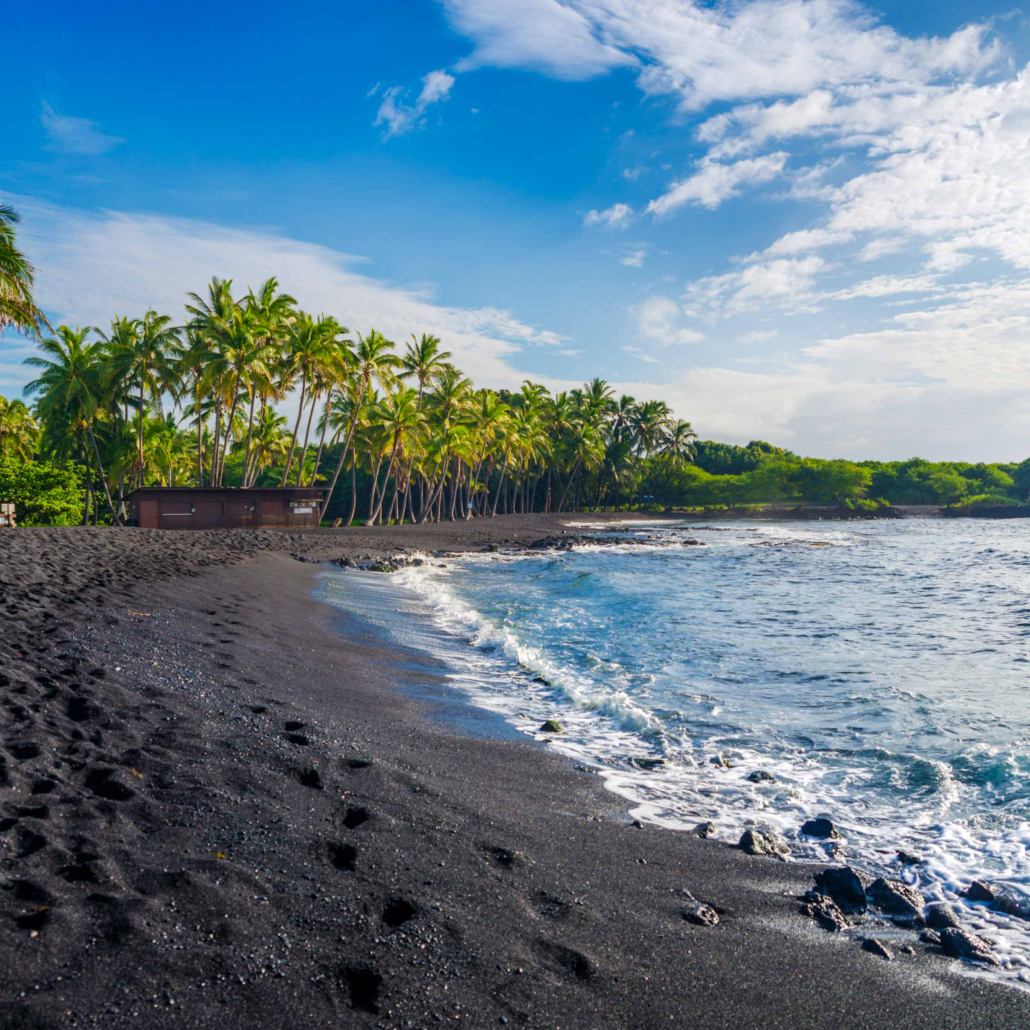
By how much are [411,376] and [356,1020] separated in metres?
45.0

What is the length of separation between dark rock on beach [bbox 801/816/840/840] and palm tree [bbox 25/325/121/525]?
3634 cm

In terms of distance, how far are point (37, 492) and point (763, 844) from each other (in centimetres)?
3819

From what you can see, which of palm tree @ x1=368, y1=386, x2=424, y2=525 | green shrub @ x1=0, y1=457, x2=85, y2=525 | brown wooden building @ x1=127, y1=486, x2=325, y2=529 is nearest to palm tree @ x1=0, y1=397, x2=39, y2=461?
green shrub @ x1=0, y1=457, x2=85, y2=525

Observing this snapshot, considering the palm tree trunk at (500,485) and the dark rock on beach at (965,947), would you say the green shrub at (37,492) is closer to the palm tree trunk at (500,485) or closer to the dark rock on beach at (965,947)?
the palm tree trunk at (500,485)

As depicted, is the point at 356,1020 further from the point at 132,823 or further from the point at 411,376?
the point at 411,376

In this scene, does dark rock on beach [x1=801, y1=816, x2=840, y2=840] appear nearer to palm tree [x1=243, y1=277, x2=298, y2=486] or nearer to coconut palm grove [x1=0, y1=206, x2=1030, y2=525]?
coconut palm grove [x1=0, y1=206, x2=1030, y2=525]

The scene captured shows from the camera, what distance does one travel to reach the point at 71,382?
33250 mm

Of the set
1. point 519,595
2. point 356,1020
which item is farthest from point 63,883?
point 519,595

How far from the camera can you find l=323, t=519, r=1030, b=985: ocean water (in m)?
4.85

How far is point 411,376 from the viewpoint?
149 ft

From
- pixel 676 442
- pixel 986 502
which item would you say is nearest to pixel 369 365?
pixel 676 442

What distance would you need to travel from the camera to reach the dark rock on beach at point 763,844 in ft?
14.0

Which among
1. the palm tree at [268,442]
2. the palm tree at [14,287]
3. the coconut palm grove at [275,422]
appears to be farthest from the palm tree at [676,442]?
the palm tree at [14,287]

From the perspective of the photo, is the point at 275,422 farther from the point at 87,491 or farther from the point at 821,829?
the point at 821,829
